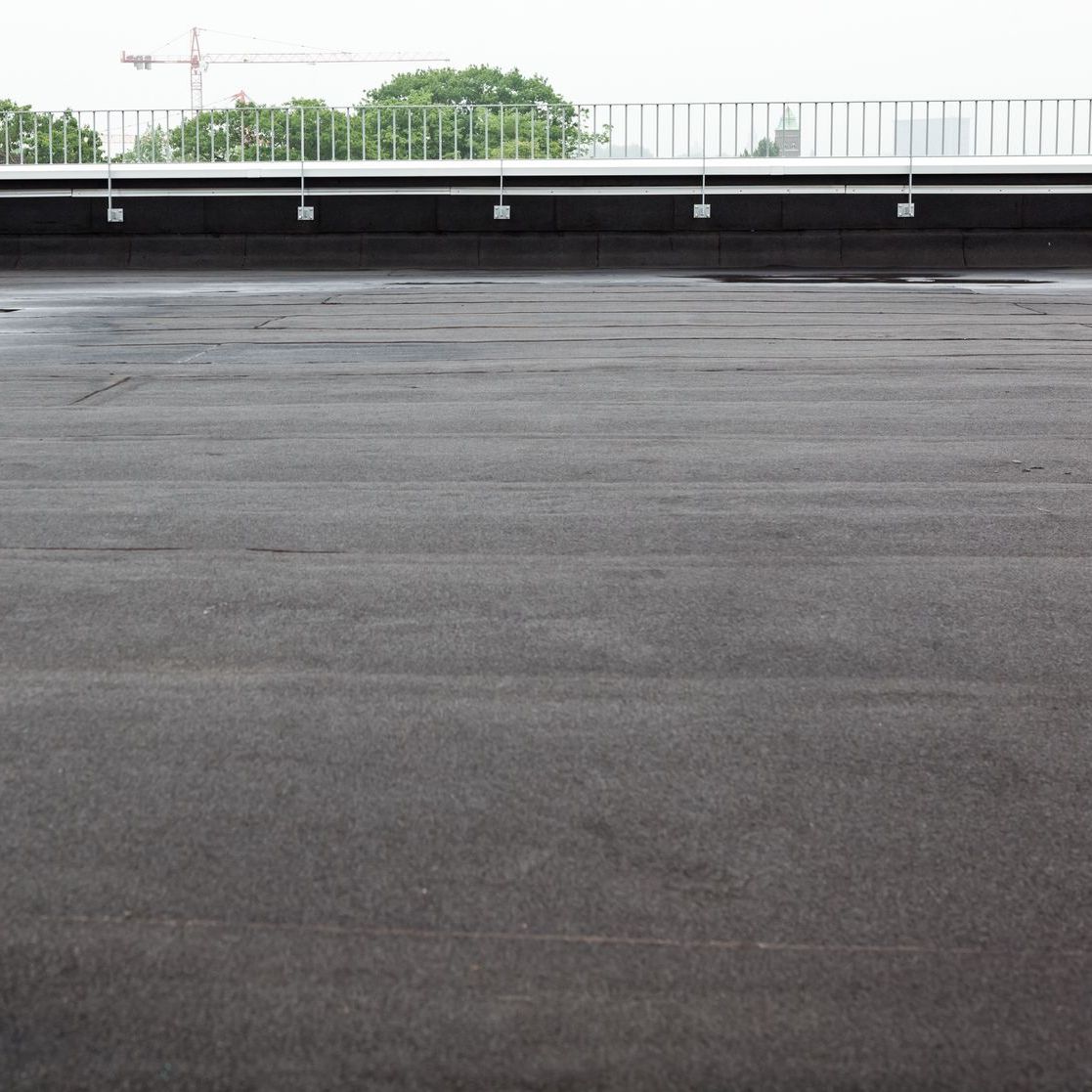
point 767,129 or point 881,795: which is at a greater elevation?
point 767,129

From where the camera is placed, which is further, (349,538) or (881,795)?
(349,538)

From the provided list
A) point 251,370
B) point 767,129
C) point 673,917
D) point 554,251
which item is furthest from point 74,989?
point 767,129

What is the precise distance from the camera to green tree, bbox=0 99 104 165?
90.6 feet

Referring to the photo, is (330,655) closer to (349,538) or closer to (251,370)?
(349,538)

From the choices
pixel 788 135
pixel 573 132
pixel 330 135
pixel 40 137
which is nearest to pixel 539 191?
pixel 573 132

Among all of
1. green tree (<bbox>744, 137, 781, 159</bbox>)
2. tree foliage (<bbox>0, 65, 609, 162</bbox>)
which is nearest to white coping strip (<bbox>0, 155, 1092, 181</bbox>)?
green tree (<bbox>744, 137, 781, 159</bbox>)

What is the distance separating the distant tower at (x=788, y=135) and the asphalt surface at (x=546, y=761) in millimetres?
20960

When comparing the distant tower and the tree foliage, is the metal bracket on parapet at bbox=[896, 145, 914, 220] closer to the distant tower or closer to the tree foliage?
the distant tower

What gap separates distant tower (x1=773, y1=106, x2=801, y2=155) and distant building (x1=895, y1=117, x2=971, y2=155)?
168 cm

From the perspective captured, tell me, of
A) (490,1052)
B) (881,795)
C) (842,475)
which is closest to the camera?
(490,1052)

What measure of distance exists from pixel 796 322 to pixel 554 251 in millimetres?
12711

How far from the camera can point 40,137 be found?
28.0 metres

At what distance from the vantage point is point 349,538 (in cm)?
510

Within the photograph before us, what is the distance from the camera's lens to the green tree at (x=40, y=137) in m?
27.6
